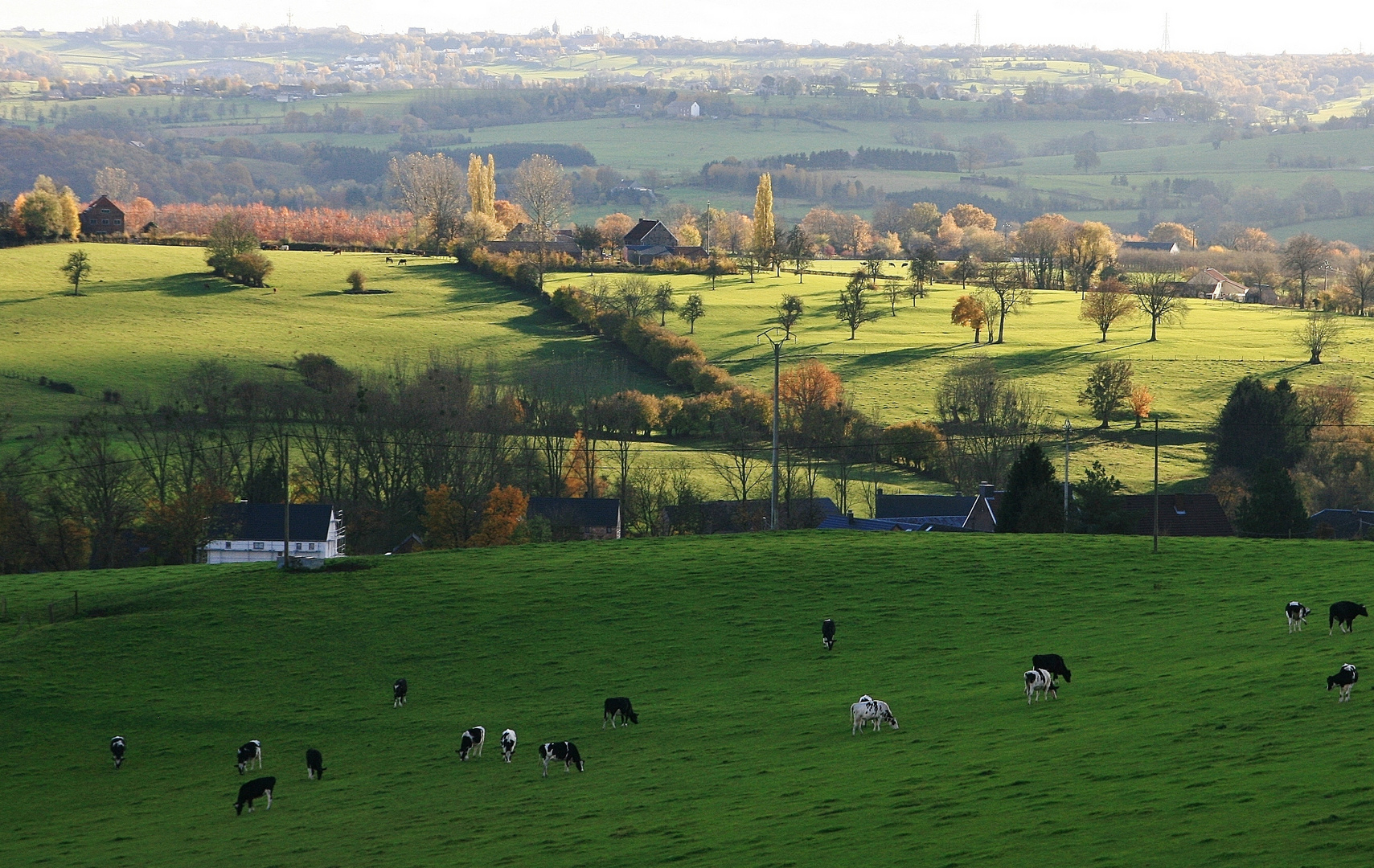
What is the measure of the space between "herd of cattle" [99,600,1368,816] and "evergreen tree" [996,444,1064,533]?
24.6 meters

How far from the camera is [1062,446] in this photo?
91812 millimetres

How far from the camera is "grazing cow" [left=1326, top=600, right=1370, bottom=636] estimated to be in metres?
32.5

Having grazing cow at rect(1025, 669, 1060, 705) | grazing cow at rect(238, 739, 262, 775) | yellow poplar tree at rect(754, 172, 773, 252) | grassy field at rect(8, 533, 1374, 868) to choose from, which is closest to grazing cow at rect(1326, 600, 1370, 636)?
grassy field at rect(8, 533, 1374, 868)

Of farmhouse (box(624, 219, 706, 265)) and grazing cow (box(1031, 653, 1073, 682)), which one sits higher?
farmhouse (box(624, 219, 706, 265))

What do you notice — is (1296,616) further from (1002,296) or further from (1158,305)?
(1158,305)

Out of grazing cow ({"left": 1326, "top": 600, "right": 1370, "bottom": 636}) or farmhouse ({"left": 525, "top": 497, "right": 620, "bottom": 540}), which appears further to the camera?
farmhouse ({"left": 525, "top": 497, "right": 620, "bottom": 540})

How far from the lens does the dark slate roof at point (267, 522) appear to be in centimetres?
7344

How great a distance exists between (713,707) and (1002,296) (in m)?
104

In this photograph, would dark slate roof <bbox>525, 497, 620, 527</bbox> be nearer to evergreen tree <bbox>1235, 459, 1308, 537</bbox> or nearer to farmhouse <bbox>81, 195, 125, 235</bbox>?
evergreen tree <bbox>1235, 459, 1308, 537</bbox>

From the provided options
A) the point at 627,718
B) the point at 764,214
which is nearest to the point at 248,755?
the point at 627,718

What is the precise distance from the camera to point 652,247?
595 feet

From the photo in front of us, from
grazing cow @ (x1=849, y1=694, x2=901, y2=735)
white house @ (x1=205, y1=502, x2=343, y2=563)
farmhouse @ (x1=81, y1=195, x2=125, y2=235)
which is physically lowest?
white house @ (x1=205, y1=502, x2=343, y2=563)

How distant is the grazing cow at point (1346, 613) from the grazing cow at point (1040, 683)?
773cm

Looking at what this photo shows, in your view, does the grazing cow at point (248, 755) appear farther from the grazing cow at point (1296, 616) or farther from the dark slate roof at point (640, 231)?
the dark slate roof at point (640, 231)
